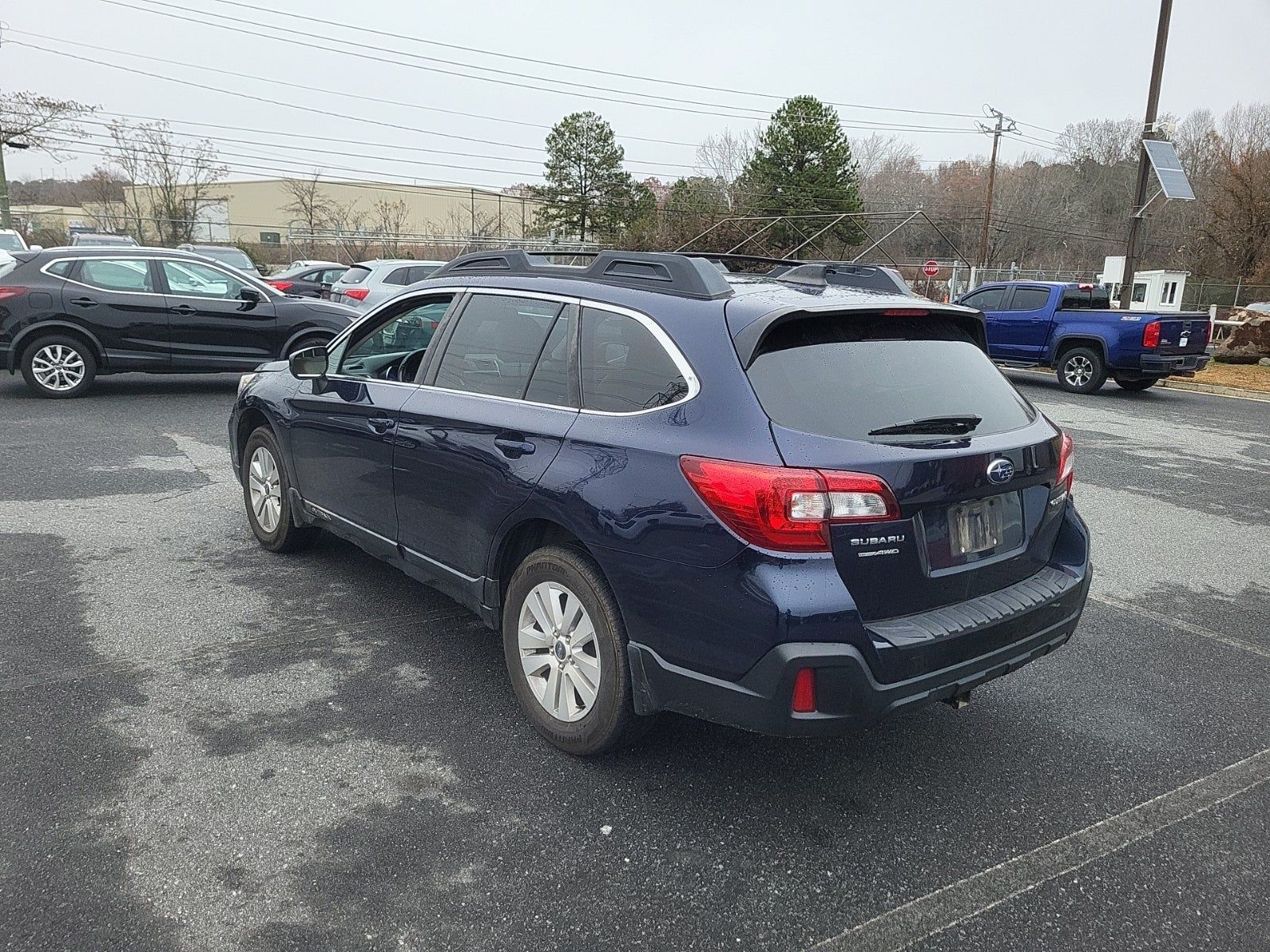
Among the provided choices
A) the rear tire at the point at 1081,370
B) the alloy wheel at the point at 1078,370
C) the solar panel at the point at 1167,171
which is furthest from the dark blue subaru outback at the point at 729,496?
the solar panel at the point at 1167,171

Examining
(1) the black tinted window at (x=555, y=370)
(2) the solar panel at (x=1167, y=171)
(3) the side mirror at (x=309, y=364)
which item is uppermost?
(2) the solar panel at (x=1167, y=171)

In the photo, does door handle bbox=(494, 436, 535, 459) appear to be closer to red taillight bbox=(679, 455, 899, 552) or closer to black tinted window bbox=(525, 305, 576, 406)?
black tinted window bbox=(525, 305, 576, 406)

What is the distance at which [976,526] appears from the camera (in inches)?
117

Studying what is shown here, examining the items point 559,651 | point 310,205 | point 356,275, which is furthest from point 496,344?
point 310,205

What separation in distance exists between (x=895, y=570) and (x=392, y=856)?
173cm

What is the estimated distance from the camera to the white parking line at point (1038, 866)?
2.45 m

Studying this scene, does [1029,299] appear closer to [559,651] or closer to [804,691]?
[559,651]

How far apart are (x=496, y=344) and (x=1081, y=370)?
1356 centimetres

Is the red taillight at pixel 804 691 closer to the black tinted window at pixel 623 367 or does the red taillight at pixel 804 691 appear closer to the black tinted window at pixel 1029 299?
the black tinted window at pixel 623 367

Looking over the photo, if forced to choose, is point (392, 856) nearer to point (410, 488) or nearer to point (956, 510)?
point (410, 488)

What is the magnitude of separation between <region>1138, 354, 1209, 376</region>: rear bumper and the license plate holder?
41.9ft

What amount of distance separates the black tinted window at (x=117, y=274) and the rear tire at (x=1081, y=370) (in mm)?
13401

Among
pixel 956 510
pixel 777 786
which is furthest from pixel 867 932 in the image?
pixel 956 510

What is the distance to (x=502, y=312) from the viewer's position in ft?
12.5
